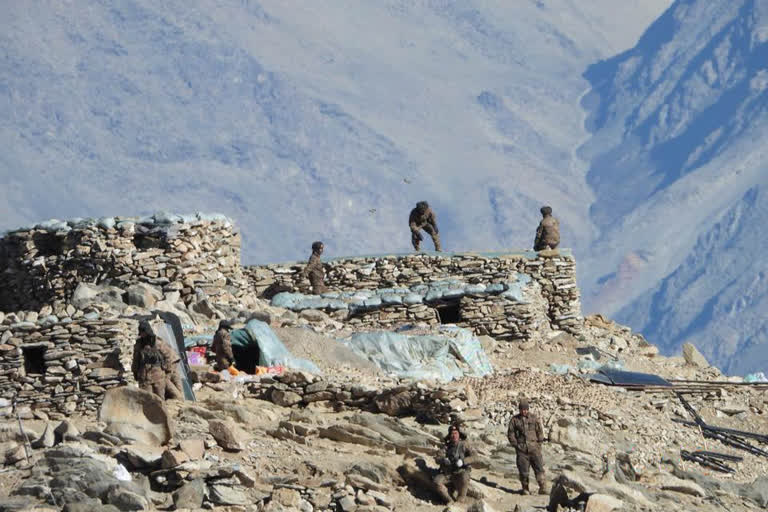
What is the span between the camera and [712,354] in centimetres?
17038

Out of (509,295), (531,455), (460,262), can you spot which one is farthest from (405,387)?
(460,262)

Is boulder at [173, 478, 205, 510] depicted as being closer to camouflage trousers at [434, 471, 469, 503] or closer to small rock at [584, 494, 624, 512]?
camouflage trousers at [434, 471, 469, 503]

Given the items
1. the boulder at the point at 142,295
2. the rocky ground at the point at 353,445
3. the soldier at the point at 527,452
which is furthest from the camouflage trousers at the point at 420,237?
the soldier at the point at 527,452

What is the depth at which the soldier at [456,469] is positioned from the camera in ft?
53.8

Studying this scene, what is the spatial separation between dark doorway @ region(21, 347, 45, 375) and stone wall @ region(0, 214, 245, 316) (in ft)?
21.4

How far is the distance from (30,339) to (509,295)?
10.9 metres

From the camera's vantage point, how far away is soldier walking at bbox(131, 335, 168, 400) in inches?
711

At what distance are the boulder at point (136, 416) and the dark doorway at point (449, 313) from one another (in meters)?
11.5

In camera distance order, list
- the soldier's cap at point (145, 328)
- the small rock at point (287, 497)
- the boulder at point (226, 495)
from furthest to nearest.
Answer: the soldier's cap at point (145, 328) → the small rock at point (287, 497) → the boulder at point (226, 495)

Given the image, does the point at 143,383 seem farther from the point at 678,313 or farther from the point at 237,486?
the point at 678,313

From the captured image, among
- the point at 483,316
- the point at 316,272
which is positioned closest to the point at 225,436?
the point at 483,316

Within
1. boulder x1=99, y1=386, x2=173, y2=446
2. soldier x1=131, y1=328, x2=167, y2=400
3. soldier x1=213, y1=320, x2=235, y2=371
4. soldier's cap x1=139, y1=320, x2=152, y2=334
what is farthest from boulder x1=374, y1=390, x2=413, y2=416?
boulder x1=99, y1=386, x2=173, y2=446

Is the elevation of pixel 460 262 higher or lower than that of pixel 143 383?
higher

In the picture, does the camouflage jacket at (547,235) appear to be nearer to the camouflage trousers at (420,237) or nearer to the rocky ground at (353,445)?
the camouflage trousers at (420,237)
